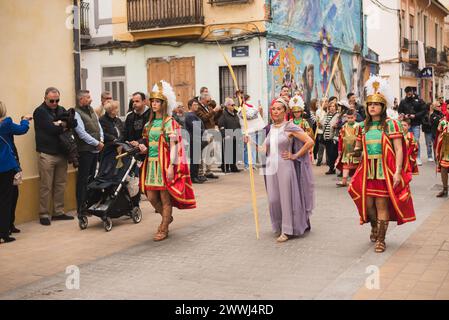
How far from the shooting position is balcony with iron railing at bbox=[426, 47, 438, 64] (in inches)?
1662

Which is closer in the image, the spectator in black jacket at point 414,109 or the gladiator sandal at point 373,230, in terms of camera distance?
the gladiator sandal at point 373,230

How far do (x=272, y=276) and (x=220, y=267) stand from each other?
26.2 inches

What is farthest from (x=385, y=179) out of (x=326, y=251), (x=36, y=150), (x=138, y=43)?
(x=138, y=43)

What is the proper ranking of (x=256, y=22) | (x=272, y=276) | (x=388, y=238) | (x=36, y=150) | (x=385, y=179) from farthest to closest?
(x=256, y=22) → (x=36, y=150) → (x=388, y=238) → (x=385, y=179) → (x=272, y=276)

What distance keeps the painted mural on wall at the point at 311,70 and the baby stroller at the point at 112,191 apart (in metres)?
10.6

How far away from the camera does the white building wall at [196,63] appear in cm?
1972

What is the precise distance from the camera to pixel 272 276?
263 inches

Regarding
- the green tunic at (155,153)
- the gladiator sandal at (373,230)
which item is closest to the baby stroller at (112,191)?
the green tunic at (155,153)

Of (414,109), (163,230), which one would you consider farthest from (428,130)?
(163,230)

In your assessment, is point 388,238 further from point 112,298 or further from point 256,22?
point 256,22

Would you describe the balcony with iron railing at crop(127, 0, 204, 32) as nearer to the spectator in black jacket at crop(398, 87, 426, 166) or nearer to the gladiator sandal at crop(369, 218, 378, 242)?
the spectator in black jacket at crop(398, 87, 426, 166)

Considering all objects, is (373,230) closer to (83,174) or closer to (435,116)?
(83,174)

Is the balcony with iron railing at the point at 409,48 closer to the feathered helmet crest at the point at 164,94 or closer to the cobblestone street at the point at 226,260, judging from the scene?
the cobblestone street at the point at 226,260

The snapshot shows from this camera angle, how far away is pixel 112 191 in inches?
380
